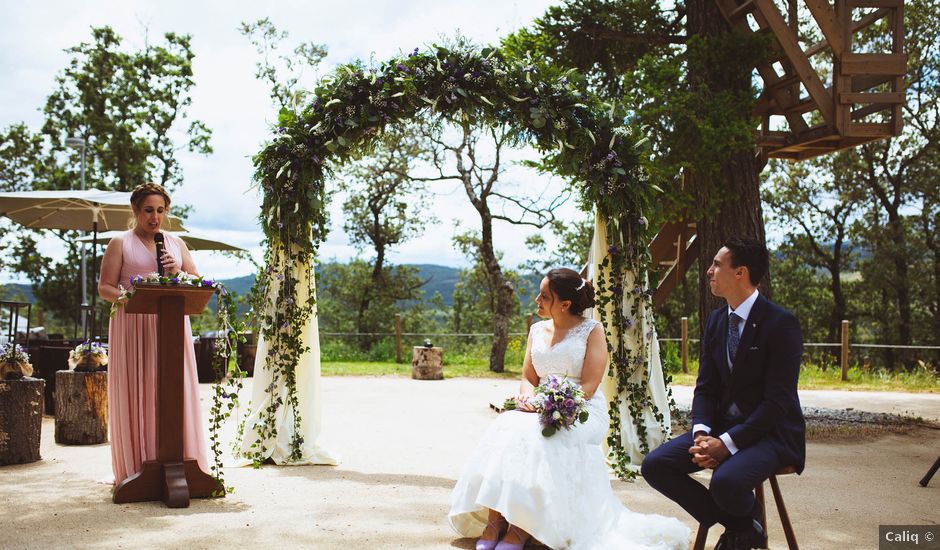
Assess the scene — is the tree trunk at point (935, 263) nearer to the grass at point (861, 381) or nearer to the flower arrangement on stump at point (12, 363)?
the grass at point (861, 381)

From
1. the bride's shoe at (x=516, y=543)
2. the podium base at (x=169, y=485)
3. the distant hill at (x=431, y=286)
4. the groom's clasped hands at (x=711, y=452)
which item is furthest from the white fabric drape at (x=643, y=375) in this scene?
the distant hill at (x=431, y=286)

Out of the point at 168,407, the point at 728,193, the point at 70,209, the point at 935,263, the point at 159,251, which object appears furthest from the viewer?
the point at 935,263

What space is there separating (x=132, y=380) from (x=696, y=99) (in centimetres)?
617

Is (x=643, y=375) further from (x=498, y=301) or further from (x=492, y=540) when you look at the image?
(x=498, y=301)

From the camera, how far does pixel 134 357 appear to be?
510cm

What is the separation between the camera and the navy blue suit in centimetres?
345

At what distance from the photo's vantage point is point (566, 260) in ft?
87.3

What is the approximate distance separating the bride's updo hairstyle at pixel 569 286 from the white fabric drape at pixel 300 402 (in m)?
2.66

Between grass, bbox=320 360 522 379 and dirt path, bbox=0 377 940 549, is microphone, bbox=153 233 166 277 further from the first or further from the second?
grass, bbox=320 360 522 379

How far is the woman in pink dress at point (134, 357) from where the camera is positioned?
506 centimetres

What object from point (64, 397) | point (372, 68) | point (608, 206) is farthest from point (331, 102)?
point (64, 397)

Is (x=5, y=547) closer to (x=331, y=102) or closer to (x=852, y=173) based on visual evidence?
(x=331, y=102)

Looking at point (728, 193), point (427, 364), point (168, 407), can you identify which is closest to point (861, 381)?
point (728, 193)

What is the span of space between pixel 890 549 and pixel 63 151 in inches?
993
